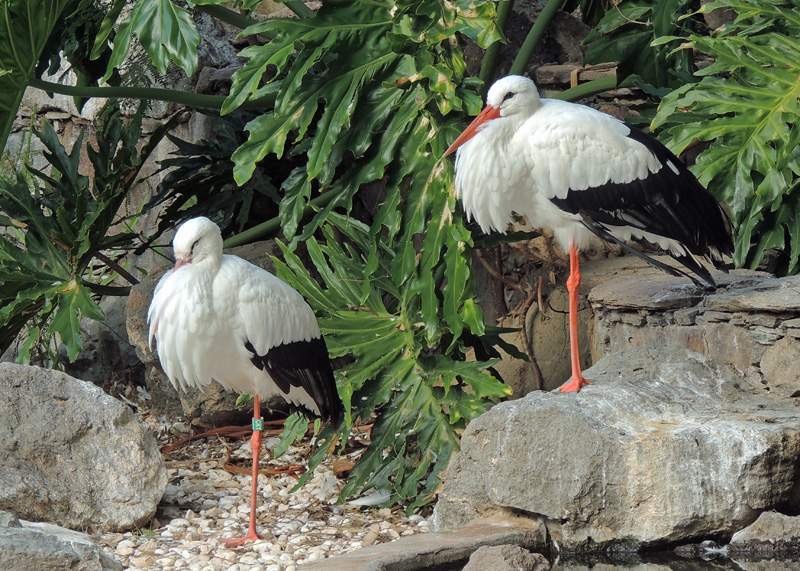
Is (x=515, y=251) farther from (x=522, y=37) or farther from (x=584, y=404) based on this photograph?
(x=584, y=404)

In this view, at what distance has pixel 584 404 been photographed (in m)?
3.66

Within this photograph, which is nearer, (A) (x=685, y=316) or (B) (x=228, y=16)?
(A) (x=685, y=316)

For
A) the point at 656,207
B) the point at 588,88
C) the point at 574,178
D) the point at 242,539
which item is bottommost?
the point at 242,539

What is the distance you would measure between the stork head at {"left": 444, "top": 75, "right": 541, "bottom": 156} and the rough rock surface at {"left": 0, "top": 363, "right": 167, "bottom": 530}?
2053 mm

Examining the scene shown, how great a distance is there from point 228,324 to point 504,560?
174 cm

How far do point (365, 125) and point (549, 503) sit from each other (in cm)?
193

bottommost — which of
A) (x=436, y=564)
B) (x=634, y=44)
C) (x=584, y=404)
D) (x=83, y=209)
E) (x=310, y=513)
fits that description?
(x=310, y=513)

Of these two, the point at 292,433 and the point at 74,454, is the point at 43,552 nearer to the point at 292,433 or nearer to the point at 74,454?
the point at 74,454

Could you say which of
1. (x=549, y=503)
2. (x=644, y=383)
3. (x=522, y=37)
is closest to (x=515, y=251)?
(x=522, y=37)

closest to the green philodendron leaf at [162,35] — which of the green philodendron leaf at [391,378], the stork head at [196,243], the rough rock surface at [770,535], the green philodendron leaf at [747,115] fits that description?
the stork head at [196,243]

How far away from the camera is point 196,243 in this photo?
4.15 meters

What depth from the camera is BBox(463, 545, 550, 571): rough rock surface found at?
300cm

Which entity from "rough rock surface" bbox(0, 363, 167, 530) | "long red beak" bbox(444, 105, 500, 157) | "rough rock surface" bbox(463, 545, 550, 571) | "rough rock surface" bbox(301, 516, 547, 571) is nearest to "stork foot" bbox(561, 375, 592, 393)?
"rough rock surface" bbox(301, 516, 547, 571)

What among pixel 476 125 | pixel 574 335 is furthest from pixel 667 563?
pixel 476 125
